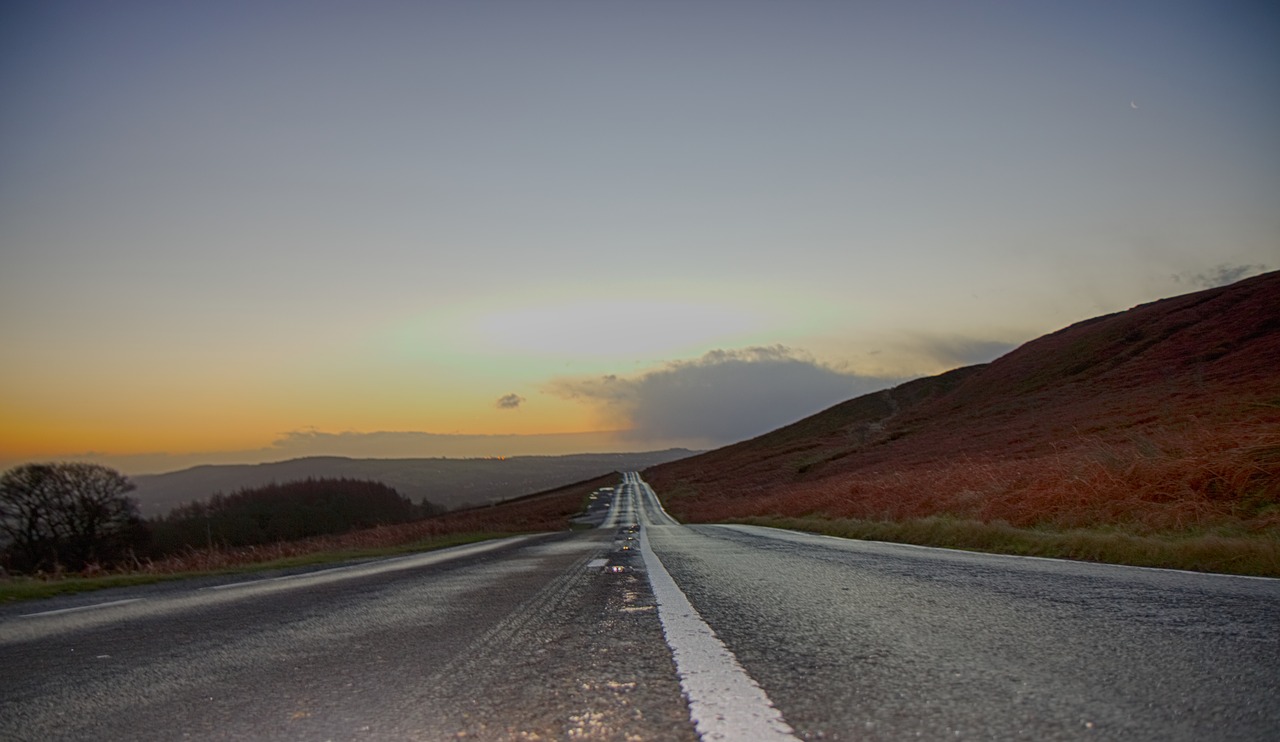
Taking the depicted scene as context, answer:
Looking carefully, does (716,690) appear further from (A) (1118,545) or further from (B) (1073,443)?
(B) (1073,443)

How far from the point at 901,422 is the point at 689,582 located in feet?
221

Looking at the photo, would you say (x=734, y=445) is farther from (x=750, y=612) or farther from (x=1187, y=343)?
(x=750, y=612)

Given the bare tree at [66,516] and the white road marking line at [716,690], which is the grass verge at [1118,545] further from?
the bare tree at [66,516]

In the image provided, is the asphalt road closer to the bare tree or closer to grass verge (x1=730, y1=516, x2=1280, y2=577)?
grass verge (x1=730, y1=516, x2=1280, y2=577)

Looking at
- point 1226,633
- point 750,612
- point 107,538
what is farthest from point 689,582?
point 107,538

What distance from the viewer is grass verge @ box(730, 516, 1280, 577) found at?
6180 mm

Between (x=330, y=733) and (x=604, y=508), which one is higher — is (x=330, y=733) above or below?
above

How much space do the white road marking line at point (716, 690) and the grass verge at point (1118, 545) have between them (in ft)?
16.7

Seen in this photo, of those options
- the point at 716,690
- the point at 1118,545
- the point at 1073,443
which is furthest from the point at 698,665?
the point at 1073,443

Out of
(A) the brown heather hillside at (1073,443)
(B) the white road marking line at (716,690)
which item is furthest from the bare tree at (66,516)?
(B) the white road marking line at (716,690)

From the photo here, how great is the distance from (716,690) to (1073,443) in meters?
32.2

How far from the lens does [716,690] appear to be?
2213 mm

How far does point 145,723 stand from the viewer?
2291 millimetres

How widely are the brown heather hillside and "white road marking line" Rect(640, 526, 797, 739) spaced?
28.8 ft
